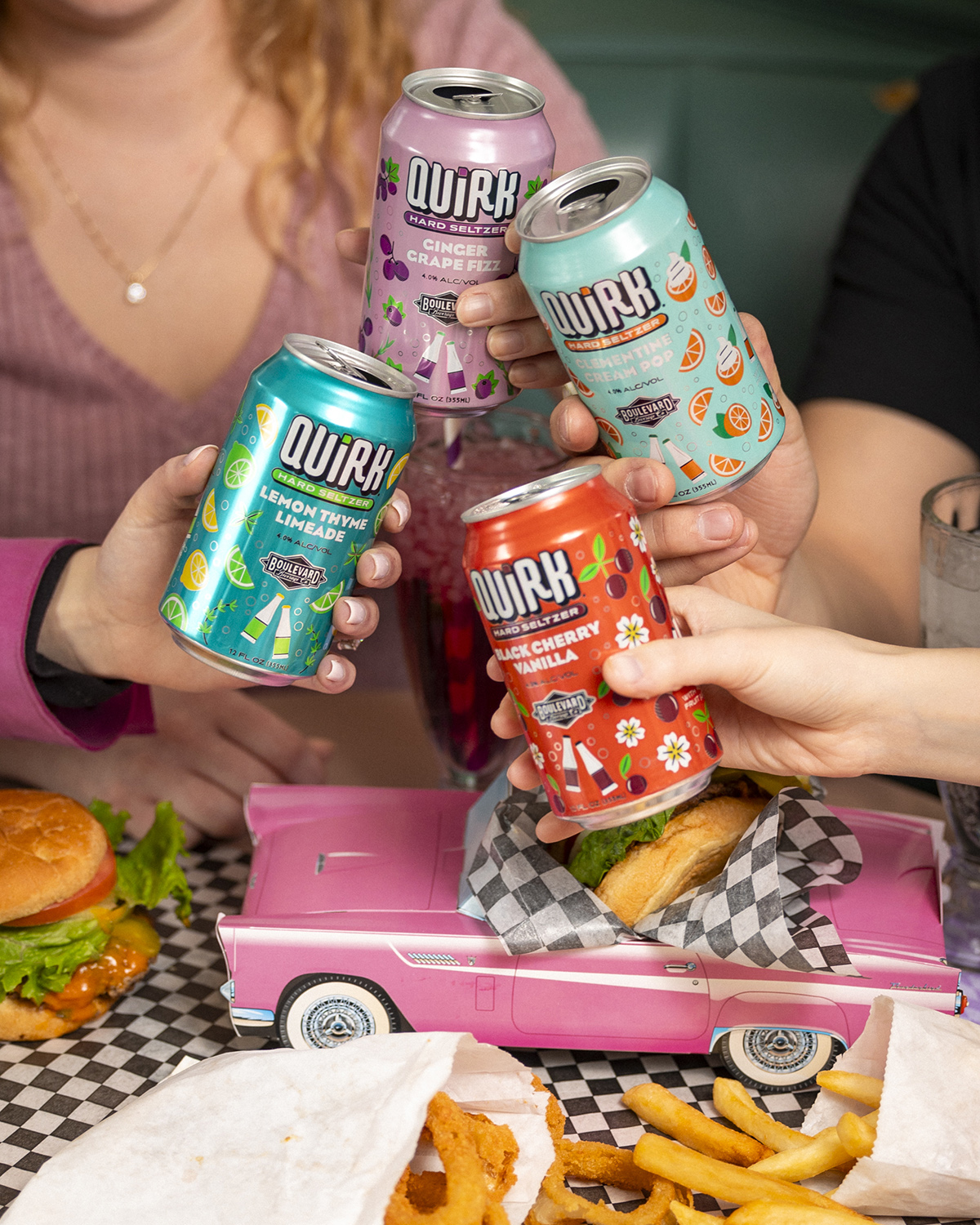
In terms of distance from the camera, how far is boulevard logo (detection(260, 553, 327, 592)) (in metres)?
0.91

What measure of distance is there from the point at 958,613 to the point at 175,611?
76 cm

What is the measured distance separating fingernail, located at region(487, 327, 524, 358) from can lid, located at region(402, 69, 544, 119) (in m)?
0.17

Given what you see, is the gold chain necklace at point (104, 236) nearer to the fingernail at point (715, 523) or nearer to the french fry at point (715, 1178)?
the fingernail at point (715, 523)

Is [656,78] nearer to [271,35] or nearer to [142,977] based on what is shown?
[271,35]

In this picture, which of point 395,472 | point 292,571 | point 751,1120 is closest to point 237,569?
point 292,571

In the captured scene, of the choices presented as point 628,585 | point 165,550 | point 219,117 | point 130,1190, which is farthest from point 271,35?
point 130,1190

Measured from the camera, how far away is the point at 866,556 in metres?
1.89

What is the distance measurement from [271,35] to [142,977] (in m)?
1.55

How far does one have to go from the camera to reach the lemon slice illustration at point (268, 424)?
887 millimetres

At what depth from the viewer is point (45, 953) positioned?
42.6 inches

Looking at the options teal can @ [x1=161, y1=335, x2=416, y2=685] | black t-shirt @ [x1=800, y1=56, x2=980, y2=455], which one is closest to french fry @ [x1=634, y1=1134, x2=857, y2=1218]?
teal can @ [x1=161, y1=335, x2=416, y2=685]

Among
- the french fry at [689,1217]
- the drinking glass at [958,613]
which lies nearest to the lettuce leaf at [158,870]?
the french fry at [689,1217]

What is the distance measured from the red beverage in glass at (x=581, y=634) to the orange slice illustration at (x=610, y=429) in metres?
0.09

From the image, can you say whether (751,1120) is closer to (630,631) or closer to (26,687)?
(630,631)
